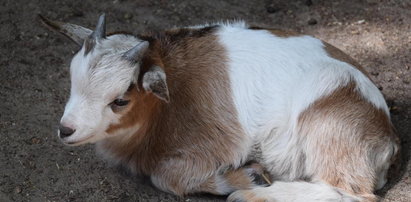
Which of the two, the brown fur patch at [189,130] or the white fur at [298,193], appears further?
the brown fur patch at [189,130]

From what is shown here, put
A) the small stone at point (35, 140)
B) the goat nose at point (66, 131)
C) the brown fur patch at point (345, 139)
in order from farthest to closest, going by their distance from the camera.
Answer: the small stone at point (35, 140) < the brown fur patch at point (345, 139) < the goat nose at point (66, 131)

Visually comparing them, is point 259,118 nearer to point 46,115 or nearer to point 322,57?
point 322,57

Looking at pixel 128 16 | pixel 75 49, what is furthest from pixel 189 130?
pixel 128 16

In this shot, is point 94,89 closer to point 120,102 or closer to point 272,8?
point 120,102

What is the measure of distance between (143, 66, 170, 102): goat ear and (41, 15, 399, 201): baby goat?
255 mm

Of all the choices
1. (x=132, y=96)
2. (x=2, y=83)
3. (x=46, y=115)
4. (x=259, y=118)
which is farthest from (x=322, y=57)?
(x=2, y=83)

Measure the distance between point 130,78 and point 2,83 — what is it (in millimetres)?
2003

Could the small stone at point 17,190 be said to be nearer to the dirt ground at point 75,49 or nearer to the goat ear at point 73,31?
the dirt ground at point 75,49

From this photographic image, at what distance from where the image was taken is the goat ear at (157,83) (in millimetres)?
4359

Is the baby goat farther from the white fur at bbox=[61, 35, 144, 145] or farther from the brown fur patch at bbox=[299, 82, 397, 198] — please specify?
the white fur at bbox=[61, 35, 144, 145]

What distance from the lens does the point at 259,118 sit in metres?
4.89

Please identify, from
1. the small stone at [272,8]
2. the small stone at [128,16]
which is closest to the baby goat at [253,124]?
the small stone at [128,16]

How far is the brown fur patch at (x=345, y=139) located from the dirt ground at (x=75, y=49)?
0.32 meters

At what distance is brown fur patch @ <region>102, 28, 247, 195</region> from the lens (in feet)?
16.0
